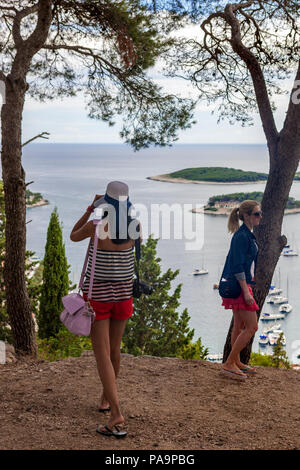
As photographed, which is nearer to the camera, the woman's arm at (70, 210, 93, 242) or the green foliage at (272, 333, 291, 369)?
the woman's arm at (70, 210, 93, 242)

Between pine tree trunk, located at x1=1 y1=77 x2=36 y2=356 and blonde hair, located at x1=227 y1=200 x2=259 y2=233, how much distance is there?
3113 millimetres

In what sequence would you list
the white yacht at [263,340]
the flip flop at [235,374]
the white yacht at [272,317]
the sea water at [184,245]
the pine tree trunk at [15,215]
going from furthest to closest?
the white yacht at [272,317], the sea water at [184,245], the white yacht at [263,340], the pine tree trunk at [15,215], the flip flop at [235,374]

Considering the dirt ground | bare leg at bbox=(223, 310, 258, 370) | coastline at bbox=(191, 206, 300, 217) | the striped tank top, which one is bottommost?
the dirt ground

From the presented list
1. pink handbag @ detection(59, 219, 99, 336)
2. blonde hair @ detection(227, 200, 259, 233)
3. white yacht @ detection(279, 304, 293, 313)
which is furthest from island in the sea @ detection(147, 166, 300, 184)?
pink handbag @ detection(59, 219, 99, 336)

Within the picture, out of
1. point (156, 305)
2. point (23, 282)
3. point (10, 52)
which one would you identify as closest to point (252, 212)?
point (23, 282)

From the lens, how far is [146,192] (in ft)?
280

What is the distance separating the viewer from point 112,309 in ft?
10.7

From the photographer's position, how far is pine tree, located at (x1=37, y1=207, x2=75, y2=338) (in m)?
13.3

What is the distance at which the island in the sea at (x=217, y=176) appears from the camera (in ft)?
250

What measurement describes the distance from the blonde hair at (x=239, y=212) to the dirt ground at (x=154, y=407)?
1320mm

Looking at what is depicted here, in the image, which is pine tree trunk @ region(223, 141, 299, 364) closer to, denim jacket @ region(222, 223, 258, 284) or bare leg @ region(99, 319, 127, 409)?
denim jacket @ region(222, 223, 258, 284)

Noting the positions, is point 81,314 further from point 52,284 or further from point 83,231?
point 52,284

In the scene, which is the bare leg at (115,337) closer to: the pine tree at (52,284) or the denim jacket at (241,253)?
the denim jacket at (241,253)

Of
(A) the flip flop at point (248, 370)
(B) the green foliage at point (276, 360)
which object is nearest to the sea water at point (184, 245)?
(B) the green foliage at point (276, 360)
